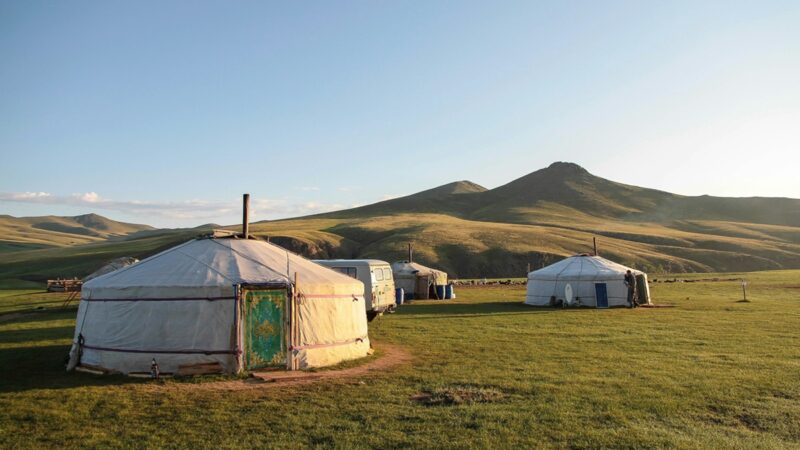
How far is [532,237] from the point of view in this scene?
3063 inches

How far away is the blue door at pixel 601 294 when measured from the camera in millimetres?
27812

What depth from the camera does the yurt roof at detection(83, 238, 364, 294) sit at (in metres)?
11.6

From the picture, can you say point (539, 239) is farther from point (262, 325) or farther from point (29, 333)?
point (262, 325)

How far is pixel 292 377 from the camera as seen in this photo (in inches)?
427

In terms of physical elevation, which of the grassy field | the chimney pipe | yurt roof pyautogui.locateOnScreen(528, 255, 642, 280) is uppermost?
the chimney pipe

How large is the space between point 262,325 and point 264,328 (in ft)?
0.25

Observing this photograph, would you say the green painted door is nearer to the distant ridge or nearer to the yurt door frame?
the yurt door frame

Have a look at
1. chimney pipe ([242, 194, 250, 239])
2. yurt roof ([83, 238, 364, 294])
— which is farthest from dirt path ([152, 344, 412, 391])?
chimney pipe ([242, 194, 250, 239])

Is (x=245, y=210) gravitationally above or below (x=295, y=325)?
above

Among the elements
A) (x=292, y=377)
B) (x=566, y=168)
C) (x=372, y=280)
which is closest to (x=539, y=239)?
(x=372, y=280)

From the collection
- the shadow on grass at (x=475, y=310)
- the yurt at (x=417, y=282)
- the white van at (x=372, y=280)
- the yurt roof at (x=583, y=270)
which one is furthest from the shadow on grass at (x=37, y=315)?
the yurt roof at (x=583, y=270)

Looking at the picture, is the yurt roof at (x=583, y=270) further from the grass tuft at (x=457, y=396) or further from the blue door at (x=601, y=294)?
the grass tuft at (x=457, y=396)

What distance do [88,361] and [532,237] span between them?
70.7 meters

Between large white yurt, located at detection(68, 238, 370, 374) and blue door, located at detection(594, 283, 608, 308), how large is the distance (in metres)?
18.9
